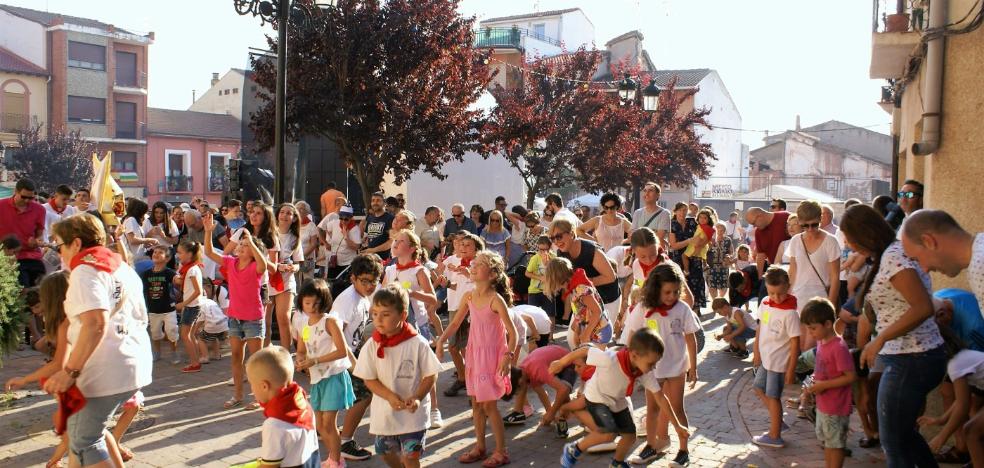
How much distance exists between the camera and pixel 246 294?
7422 millimetres

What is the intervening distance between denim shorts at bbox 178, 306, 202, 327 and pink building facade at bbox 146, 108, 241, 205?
40.2m

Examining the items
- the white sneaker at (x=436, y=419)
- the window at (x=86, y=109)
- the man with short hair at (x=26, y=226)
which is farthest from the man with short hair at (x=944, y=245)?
the window at (x=86, y=109)

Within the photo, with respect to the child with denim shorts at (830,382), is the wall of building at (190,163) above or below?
above

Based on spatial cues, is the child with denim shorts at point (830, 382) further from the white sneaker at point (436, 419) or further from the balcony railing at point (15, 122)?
the balcony railing at point (15, 122)

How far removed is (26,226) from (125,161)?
40.4 metres

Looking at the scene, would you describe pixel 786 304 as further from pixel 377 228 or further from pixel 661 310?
pixel 377 228

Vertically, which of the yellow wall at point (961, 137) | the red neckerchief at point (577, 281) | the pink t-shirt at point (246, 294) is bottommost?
the pink t-shirt at point (246, 294)

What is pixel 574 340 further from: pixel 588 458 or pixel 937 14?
pixel 937 14

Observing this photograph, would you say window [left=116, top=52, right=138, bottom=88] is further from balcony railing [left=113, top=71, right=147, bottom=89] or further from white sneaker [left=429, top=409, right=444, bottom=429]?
white sneaker [left=429, top=409, right=444, bottom=429]

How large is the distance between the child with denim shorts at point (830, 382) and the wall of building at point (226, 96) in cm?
5381

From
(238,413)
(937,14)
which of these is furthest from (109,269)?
(937,14)

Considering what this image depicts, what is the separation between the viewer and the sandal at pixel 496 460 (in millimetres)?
5863

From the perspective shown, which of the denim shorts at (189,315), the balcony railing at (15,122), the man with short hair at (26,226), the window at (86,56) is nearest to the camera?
the denim shorts at (189,315)

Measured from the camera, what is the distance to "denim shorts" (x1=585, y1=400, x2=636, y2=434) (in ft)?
17.9
